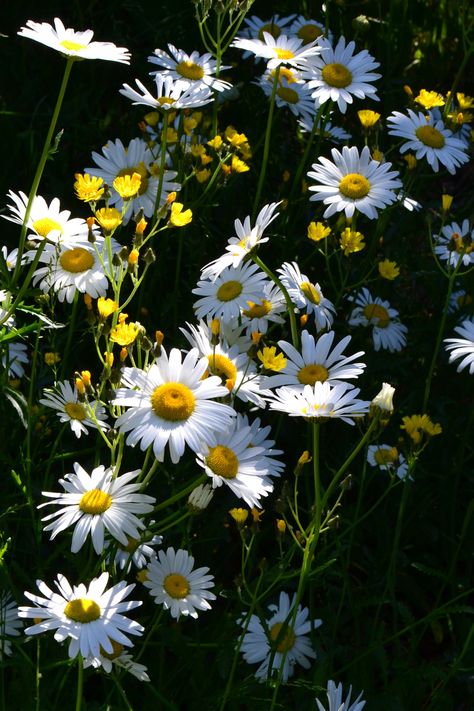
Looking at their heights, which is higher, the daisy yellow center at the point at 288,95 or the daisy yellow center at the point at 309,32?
the daisy yellow center at the point at 309,32

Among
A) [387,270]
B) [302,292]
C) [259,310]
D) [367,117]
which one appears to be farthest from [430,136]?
[259,310]

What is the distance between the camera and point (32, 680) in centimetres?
209

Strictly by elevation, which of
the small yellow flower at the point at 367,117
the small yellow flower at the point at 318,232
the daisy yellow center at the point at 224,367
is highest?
the small yellow flower at the point at 367,117

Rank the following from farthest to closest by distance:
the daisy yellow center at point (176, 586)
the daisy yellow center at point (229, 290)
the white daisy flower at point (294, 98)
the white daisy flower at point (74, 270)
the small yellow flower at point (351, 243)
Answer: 1. the white daisy flower at point (294, 98)
2. the small yellow flower at point (351, 243)
3. the daisy yellow center at point (229, 290)
4. the white daisy flower at point (74, 270)
5. the daisy yellow center at point (176, 586)

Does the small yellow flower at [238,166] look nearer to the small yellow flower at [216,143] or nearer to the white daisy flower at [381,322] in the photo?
the small yellow flower at [216,143]

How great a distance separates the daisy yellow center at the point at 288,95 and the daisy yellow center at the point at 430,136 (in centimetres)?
56

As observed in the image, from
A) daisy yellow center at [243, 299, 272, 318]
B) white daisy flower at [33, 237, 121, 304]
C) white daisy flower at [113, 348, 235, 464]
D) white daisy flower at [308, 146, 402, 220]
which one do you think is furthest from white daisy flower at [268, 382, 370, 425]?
white daisy flower at [308, 146, 402, 220]

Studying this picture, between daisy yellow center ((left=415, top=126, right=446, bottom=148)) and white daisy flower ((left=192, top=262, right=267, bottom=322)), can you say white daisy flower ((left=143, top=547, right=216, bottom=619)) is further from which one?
daisy yellow center ((left=415, top=126, right=446, bottom=148))

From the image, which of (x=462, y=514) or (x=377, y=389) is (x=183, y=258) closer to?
(x=377, y=389)

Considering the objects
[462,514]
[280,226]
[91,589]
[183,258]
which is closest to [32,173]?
[183,258]

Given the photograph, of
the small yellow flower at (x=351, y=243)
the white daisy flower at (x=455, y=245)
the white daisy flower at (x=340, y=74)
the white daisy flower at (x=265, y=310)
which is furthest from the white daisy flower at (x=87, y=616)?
the white daisy flower at (x=340, y=74)

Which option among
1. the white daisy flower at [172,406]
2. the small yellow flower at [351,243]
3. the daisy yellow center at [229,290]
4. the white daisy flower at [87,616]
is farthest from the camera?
the small yellow flower at [351,243]

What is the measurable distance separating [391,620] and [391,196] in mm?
1201

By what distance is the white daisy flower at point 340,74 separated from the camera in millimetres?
3139
